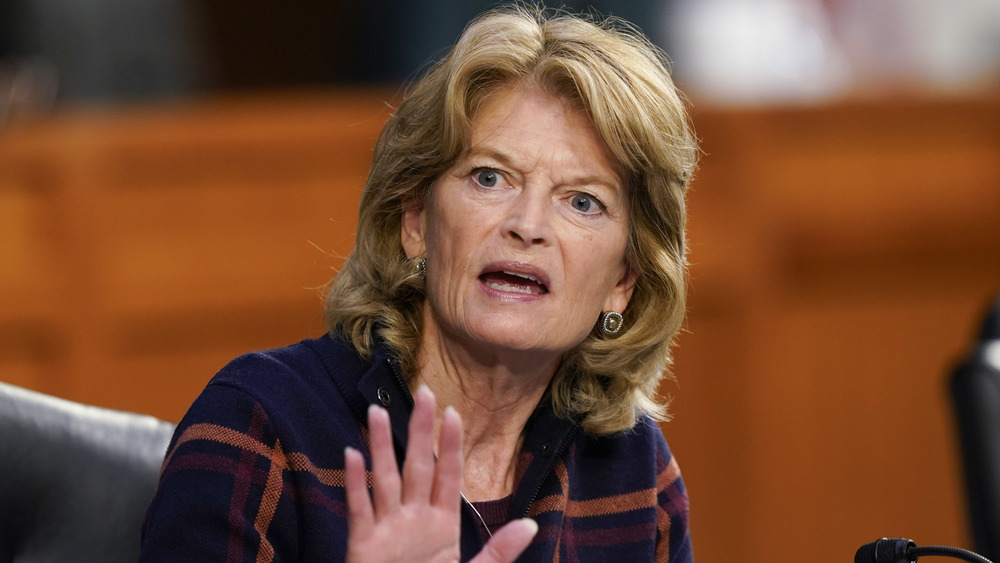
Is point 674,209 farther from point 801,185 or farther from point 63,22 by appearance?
point 63,22

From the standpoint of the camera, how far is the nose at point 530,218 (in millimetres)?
A: 1509

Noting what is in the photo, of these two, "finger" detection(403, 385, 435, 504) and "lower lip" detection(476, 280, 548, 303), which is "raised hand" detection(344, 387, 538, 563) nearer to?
"finger" detection(403, 385, 435, 504)

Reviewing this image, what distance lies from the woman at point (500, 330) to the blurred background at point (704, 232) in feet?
4.19

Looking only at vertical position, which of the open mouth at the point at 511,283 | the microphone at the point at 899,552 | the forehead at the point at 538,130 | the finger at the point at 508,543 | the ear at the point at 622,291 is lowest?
the microphone at the point at 899,552

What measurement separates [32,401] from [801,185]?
236 cm

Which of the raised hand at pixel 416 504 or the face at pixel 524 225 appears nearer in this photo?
the raised hand at pixel 416 504

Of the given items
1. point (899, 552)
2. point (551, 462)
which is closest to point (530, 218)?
point (551, 462)

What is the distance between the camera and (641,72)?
1.58 metres

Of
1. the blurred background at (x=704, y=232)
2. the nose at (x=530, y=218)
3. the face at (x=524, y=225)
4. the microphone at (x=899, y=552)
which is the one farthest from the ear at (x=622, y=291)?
the blurred background at (x=704, y=232)

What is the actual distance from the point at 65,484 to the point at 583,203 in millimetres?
704

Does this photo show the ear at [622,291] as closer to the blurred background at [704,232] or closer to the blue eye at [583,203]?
the blue eye at [583,203]

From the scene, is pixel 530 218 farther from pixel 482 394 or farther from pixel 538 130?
pixel 482 394

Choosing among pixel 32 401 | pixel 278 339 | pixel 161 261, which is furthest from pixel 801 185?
pixel 32 401

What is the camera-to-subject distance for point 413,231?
167 cm
